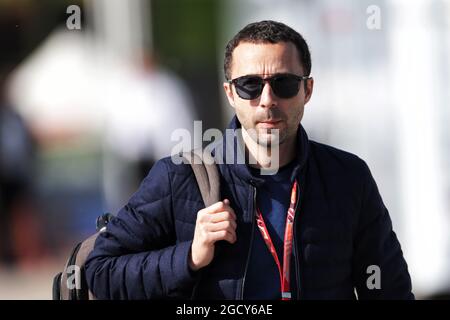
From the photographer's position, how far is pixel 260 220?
2.98 m

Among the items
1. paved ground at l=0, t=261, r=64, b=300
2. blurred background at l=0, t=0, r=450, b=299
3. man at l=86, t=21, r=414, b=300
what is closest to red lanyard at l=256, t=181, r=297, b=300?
man at l=86, t=21, r=414, b=300

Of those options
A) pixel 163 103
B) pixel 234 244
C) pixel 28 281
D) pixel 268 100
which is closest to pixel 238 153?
pixel 268 100

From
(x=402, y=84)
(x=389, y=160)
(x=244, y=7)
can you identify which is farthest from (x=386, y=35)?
(x=244, y=7)

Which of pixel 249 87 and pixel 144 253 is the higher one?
pixel 249 87

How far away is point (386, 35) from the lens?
7426 millimetres

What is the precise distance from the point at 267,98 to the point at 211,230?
17.8 inches

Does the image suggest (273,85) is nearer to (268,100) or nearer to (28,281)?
(268,100)

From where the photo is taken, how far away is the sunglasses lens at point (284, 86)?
301 centimetres

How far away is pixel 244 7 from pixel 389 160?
2130mm

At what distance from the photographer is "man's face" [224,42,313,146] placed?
301 centimetres

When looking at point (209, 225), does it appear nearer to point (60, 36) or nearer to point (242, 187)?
point (242, 187)

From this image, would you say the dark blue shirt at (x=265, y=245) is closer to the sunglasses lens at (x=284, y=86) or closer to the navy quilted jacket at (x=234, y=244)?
the navy quilted jacket at (x=234, y=244)

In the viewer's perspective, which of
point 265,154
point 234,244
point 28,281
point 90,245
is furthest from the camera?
point 28,281
